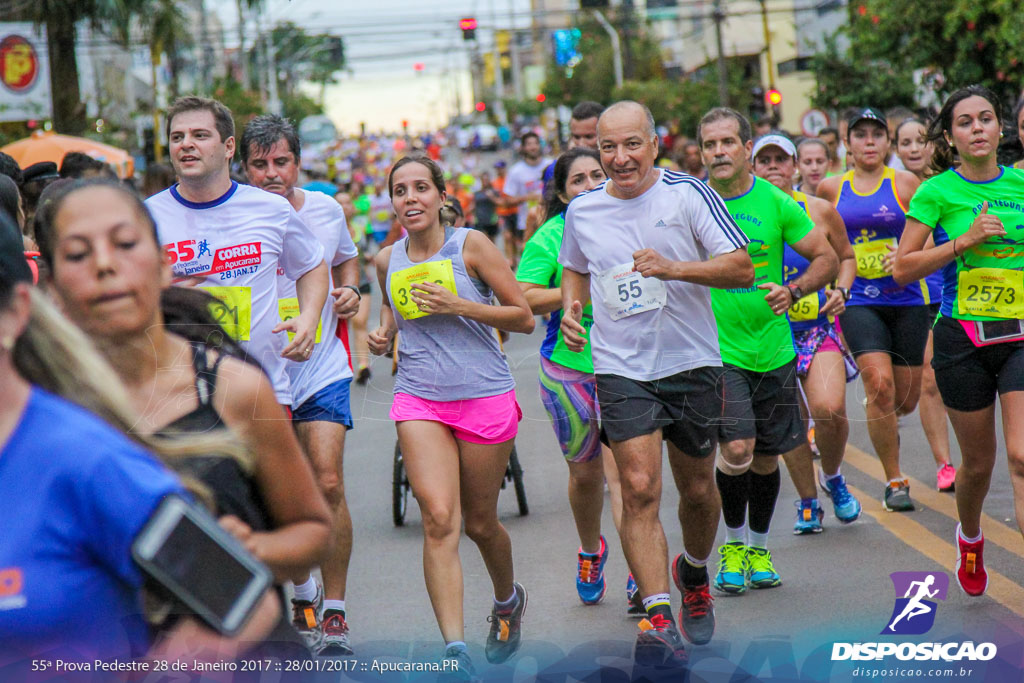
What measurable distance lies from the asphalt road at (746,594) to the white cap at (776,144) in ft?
6.21

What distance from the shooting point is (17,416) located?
193 cm

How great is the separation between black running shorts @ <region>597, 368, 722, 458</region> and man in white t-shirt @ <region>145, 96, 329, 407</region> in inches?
47.0

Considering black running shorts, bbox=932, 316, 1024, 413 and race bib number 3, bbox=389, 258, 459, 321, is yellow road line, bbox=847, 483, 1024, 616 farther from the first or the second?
race bib number 3, bbox=389, 258, 459, 321

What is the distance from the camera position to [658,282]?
5.32 m

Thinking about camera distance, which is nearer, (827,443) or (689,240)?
(689,240)

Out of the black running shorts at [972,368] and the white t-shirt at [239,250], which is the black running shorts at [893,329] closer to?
the black running shorts at [972,368]

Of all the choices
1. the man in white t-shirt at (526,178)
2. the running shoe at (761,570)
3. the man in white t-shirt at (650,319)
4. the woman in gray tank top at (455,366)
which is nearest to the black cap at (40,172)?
the woman in gray tank top at (455,366)

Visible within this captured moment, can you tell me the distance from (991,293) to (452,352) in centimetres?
215

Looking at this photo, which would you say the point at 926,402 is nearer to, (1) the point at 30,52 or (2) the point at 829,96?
(1) the point at 30,52

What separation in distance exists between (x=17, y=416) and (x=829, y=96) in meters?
31.1

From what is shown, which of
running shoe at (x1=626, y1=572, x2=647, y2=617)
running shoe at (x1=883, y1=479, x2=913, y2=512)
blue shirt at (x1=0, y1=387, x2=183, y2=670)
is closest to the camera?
blue shirt at (x1=0, y1=387, x2=183, y2=670)

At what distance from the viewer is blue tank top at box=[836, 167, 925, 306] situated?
7.77 metres

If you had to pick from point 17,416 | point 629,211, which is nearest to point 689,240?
point 629,211

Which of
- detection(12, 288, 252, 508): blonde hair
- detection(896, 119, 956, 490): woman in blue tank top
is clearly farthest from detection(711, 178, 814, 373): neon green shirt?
detection(12, 288, 252, 508): blonde hair
